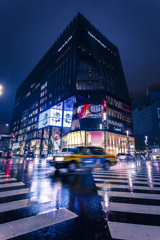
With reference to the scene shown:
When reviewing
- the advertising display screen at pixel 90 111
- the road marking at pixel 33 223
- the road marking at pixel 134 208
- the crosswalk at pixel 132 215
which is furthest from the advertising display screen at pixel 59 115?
the road marking at pixel 33 223

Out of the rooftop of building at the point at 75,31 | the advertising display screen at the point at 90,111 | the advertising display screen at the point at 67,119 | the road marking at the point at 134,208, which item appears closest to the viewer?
the road marking at the point at 134,208

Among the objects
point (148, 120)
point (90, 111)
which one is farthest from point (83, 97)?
point (148, 120)

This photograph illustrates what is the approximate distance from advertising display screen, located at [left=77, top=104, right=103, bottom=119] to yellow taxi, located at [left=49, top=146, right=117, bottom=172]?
32.9 m

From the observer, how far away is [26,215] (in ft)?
9.46

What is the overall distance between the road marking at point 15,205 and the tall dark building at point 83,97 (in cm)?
3896

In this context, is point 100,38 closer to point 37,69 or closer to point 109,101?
point 109,101

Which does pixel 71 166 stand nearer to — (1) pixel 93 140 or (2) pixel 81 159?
(2) pixel 81 159

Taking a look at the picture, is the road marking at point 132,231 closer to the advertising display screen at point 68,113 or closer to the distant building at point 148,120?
the advertising display screen at point 68,113

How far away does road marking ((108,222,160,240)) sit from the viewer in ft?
6.91

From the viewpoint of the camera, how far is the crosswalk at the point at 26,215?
2332mm

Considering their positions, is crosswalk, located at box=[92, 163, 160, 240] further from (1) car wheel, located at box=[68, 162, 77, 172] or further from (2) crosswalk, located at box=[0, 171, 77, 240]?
(1) car wheel, located at box=[68, 162, 77, 172]

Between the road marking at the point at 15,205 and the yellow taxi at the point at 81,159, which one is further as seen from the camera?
the yellow taxi at the point at 81,159

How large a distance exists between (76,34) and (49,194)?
6304 centimetres

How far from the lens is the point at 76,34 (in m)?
54.8
